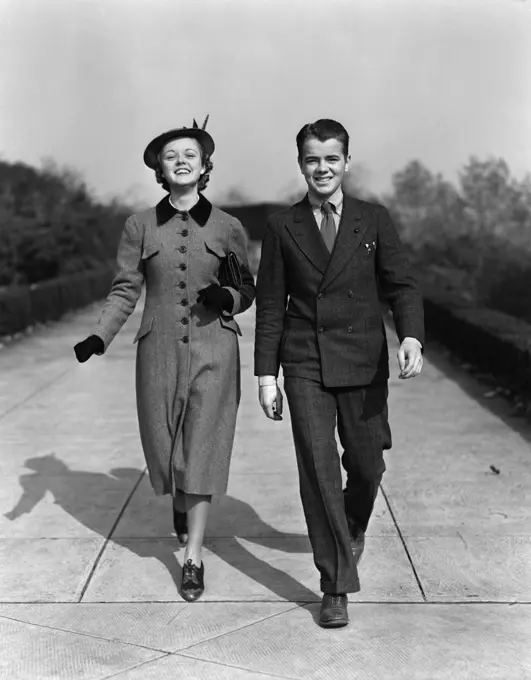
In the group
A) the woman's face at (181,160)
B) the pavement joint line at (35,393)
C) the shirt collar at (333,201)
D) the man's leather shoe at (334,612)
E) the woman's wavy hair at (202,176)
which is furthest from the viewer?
the pavement joint line at (35,393)

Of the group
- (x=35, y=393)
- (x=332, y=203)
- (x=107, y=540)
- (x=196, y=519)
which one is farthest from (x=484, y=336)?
(x=332, y=203)

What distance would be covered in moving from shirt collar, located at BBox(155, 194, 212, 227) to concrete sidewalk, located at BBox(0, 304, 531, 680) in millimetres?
1500

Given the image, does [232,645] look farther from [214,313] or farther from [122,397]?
[122,397]

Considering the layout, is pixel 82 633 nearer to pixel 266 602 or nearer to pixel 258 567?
pixel 266 602

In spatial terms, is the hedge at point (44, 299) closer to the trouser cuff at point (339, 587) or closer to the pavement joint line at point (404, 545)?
the pavement joint line at point (404, 545)

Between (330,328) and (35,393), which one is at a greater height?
(330,328)

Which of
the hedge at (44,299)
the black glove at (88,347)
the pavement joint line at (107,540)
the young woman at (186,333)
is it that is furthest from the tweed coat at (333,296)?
the hedge at (44,299)

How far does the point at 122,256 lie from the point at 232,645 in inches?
67.2

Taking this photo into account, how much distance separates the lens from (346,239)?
3.62m

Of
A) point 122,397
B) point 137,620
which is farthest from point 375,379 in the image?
point 122,397

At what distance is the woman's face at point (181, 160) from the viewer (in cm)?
397

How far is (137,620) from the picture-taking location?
3.58 meters

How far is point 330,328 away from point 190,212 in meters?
0.87

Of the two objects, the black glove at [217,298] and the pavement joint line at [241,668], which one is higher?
the black glove at [217,298]
